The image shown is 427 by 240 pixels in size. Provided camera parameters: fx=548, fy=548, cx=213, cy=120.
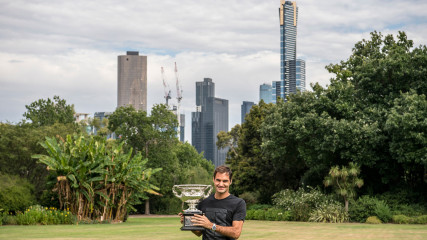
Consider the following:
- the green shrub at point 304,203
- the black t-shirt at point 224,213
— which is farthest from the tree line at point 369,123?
the black t-shirt at point 224,213

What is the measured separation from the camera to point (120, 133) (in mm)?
45531

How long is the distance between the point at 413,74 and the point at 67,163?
19.1 m

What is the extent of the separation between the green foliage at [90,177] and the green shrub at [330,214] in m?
9.60

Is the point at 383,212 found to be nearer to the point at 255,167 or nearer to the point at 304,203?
the point at 304,203

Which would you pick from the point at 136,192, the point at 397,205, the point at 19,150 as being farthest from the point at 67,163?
the point at 397,205

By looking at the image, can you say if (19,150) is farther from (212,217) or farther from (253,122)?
(212,217)

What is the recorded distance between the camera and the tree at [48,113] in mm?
49531

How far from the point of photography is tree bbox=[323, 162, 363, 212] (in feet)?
97.3

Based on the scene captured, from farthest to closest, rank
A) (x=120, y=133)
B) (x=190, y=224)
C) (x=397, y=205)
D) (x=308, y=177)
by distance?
(x=120, y=133)
(x=308, y=177)
(x=397, y=205)
(x=190, y=224)

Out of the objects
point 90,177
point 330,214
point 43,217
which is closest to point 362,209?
point 330,214

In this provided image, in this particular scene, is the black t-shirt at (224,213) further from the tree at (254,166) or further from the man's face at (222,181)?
the tree at (254,166)

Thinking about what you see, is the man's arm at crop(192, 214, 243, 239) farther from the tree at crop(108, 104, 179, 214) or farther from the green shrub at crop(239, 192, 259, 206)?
the tree at crop(108, 104, 179, 214)

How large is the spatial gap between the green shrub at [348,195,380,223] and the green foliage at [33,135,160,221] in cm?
1151

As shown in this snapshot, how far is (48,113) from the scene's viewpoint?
5028 cm
